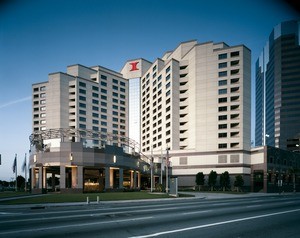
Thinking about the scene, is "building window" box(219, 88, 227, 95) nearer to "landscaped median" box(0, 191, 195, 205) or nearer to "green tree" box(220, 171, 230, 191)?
"green tree" box(220, 171, 230, 191)

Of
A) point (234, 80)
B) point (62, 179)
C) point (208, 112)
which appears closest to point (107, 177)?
point (62, 179)

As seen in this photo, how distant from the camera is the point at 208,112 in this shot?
83438mm

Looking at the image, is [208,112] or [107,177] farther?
[208,112]

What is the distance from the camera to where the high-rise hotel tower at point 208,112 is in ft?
261

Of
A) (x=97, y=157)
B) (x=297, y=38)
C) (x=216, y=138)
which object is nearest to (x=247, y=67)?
(x=216, y=138)

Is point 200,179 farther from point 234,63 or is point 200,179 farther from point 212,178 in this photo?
point 234,63

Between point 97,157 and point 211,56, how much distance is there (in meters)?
49.6

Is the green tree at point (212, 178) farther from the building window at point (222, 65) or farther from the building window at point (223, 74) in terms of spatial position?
the building window at point (222, 65)

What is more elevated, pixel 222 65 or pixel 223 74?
pixel 222 65

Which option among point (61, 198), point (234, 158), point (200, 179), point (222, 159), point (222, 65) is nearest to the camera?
point (61, 198)

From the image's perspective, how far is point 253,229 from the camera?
42.2 feet

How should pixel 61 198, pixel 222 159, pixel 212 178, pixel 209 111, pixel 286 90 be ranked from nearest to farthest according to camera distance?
pixel 61 198
pixel 212 178
pixel 222 159
pixel 209 111
pixel 286 90

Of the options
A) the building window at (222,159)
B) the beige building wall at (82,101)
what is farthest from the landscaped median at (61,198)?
the beige building wall at (82,101)

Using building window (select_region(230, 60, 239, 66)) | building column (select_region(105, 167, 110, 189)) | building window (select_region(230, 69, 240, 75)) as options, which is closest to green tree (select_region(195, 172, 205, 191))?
building column (select_region(105, 167, 110, 189))
